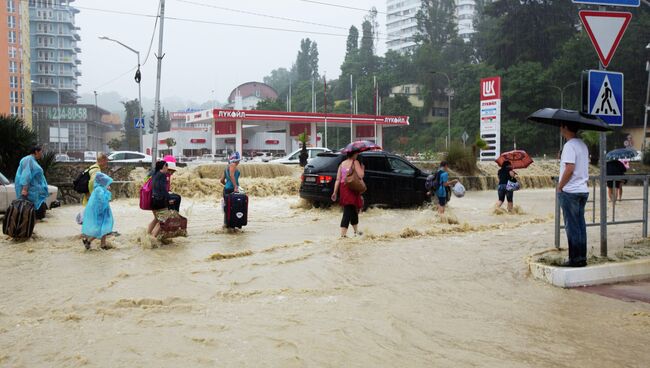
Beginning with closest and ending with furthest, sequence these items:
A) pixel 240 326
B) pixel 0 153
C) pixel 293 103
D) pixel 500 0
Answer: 1. pixel 240 326
2. pixel 0 153
3. pixel 500 0
4. pixel 293 103

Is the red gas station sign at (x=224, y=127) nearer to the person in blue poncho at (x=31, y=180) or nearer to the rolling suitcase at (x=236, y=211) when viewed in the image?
the rolling suitcase at (x=236, y=211)

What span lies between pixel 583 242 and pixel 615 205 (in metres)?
2.37

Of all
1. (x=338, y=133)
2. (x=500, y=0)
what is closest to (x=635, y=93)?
(x=500, y=0)

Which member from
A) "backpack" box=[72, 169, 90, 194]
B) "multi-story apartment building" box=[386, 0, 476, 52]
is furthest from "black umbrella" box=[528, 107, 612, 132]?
"multi-story apartment building" box=[386, 0, 476, 52]

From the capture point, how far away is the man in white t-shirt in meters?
6.80

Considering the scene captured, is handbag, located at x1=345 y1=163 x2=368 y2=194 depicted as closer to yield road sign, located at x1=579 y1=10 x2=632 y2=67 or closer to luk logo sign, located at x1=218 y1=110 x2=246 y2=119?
yield road sign, located at x1=579 y1=10 x2=632 y2=67

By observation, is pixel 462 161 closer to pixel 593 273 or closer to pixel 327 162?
pixel 327 162

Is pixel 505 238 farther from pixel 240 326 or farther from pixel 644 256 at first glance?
pixel 240 326

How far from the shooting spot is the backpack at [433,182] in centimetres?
1444

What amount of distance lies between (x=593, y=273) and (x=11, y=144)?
677 inches

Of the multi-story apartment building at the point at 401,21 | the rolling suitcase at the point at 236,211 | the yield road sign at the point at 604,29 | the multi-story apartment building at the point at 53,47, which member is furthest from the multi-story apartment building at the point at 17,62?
the yield road sign at the point at 604,29

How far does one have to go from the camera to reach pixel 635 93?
6269 cm

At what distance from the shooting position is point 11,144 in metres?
18.3

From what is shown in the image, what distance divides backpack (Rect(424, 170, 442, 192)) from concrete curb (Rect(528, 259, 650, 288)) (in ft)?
23.4
